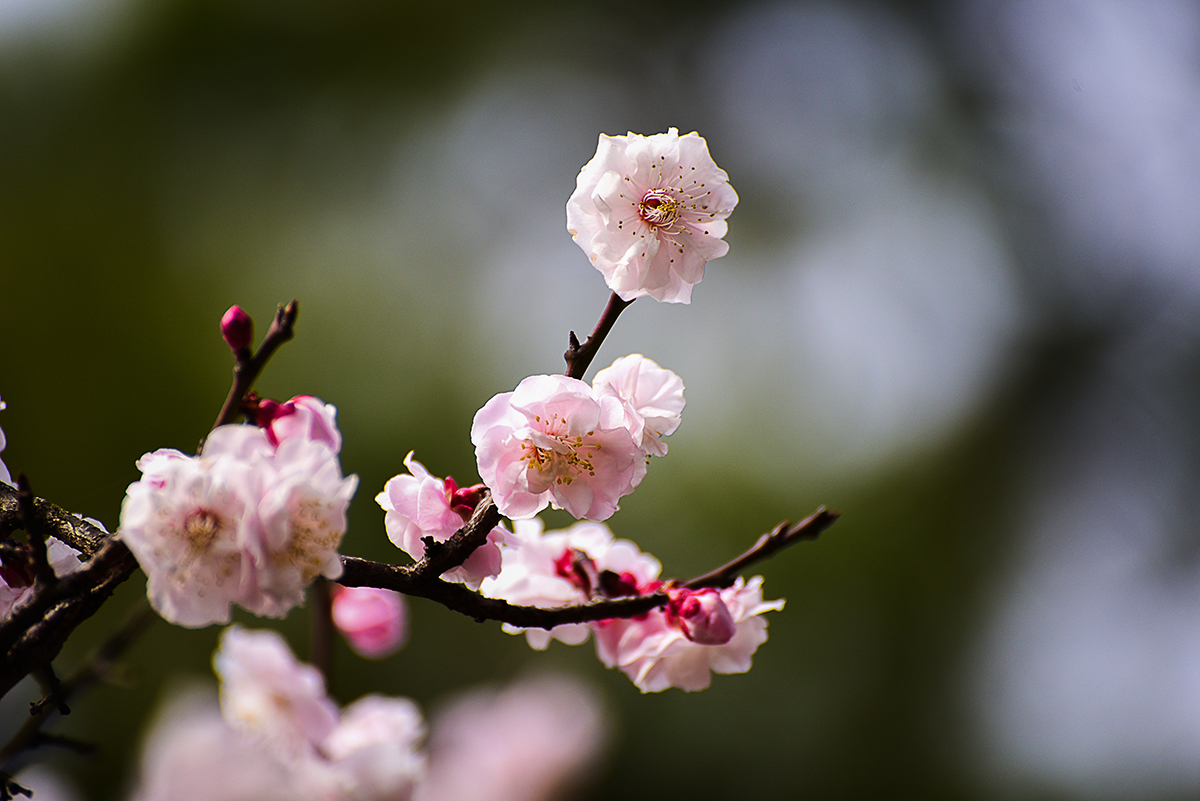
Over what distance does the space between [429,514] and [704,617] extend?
195 mm

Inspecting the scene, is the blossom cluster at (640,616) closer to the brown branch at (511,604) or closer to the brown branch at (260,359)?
the brown branch at (511,604)

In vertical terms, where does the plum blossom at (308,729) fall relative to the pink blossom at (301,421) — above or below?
below

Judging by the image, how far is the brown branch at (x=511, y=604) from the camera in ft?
1.30

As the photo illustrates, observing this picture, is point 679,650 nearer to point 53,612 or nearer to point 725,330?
point 53,612

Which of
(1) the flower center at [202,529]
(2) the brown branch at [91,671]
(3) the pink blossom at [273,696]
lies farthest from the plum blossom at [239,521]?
(3) the pink blossom at [273,696]

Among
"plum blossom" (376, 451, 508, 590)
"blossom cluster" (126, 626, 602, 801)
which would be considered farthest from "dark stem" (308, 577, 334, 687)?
"plum blossom" (376, 451, 508, 590)

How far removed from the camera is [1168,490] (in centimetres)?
294

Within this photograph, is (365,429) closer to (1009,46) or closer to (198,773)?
(198,773)

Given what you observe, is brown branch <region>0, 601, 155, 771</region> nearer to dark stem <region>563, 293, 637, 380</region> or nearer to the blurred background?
dark stem <region>563, 293, 637, 380</region>

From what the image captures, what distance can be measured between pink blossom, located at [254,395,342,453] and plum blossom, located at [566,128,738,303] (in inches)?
7.5

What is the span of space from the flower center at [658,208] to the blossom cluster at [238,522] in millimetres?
254

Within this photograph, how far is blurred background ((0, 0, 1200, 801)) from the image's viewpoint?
8.96 feet

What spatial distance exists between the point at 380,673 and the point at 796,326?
6.70 feet

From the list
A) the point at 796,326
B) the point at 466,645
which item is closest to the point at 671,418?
the point at 466,645
